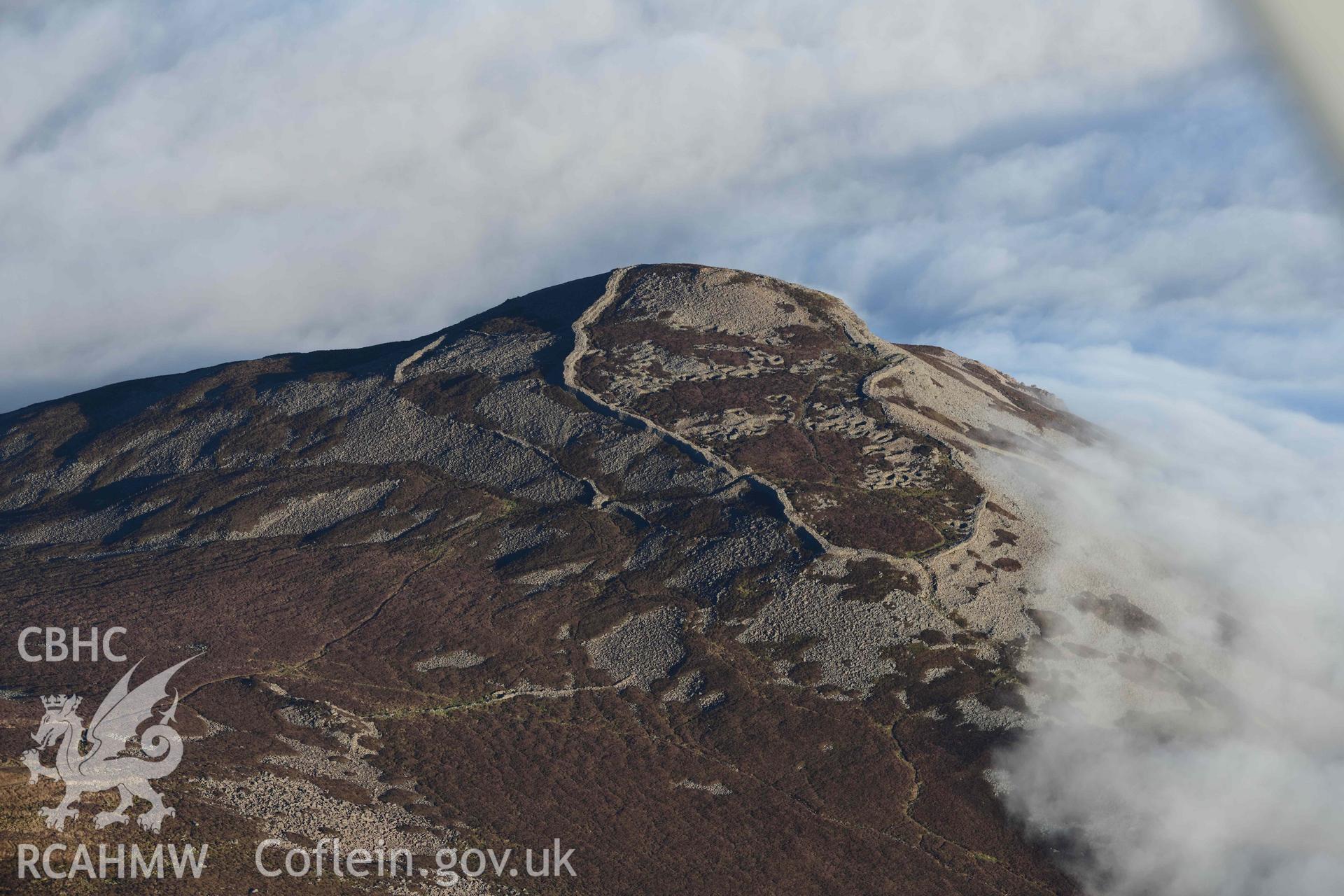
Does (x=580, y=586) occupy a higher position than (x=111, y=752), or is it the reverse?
(x=580, y=586)

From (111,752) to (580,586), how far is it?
45.7m

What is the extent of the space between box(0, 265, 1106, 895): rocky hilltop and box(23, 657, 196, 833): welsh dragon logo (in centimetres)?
118

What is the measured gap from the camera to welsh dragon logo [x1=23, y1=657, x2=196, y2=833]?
5712 centimetres

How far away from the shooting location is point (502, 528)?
11325cm

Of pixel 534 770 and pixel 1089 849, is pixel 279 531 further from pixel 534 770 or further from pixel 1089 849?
pixel 1089 849

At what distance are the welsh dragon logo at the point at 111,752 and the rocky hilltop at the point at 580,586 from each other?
118 centimetres

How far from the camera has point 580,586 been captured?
102 meters

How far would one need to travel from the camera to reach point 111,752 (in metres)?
65.0

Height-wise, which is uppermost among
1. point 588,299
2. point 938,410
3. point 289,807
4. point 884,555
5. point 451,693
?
point 588,299

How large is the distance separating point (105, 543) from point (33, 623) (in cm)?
2679

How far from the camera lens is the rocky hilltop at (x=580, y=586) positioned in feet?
223

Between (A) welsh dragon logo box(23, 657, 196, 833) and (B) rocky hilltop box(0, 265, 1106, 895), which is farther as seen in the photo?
(B) rocky hilltop box(0, 265, 1106, 895)

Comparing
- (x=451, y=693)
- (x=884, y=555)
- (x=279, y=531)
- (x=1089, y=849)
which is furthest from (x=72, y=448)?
(x=1089, y=849)

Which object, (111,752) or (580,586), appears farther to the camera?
(580,586)
